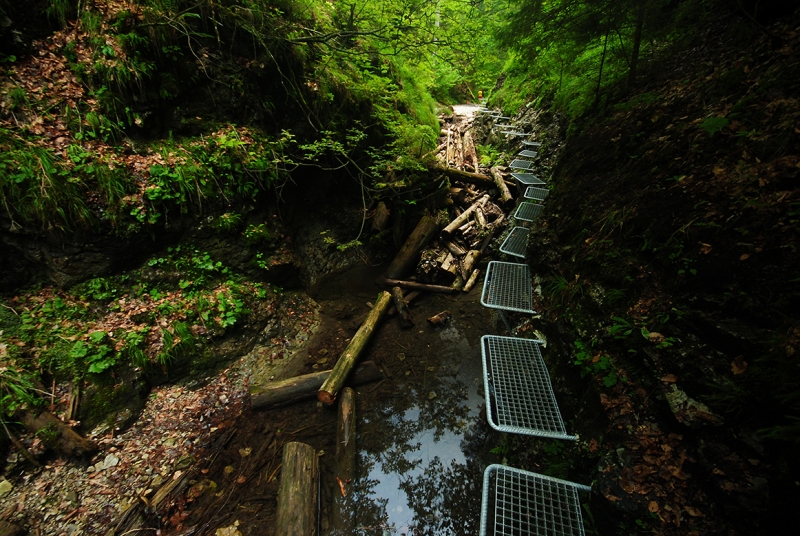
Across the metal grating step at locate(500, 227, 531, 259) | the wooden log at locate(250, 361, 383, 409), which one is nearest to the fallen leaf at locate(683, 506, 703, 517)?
the metal grating step at locate(500, 227, 531, 259)

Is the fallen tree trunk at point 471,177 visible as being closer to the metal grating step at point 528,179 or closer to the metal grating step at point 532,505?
the metal grating step at point 528,179

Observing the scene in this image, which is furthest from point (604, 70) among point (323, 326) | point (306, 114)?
point (323, 326)

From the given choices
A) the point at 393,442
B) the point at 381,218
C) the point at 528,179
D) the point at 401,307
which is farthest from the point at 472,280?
the point at 393,442

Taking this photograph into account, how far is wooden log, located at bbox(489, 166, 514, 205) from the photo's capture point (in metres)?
7.99

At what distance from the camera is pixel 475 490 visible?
3.60m

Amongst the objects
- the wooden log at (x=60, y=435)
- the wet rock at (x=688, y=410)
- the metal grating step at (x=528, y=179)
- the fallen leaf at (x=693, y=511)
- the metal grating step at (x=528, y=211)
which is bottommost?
the wooden log at (x=60, y=435)

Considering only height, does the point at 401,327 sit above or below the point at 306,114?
below

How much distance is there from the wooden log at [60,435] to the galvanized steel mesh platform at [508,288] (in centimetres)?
559

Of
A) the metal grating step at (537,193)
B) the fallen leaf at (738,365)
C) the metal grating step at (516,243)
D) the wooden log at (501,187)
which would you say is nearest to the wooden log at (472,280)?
the metal grating step at (516,243)

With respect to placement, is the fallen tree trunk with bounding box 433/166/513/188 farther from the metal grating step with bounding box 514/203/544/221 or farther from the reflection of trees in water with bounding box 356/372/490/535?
the reflection of trees in water with bounding box 356/372/490/535

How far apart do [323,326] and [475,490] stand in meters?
→ 3.99

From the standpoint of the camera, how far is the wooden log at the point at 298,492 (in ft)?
10.7

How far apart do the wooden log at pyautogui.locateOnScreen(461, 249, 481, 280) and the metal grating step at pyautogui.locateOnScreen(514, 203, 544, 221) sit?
1434mm

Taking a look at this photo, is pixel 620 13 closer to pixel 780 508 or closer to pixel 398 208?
pixel 398 208
